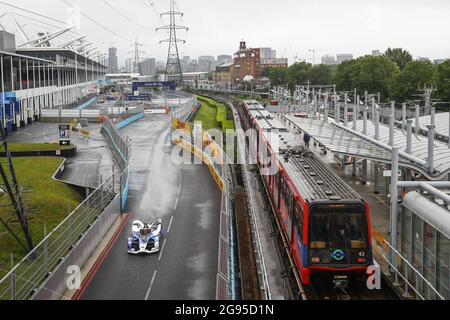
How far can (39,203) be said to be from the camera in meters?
20.2

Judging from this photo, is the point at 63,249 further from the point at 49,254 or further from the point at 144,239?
the point at 144,239

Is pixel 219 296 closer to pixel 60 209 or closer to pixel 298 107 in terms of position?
pixel 60 209

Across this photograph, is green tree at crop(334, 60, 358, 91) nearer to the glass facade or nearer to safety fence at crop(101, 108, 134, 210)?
safety fence at crop(101, 108, 134, 210)

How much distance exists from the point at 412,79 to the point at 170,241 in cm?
4575

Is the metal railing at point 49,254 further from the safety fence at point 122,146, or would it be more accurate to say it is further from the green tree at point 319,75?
the green tree at point 319,75

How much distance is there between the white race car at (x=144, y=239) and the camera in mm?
16516

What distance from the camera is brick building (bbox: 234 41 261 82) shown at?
166625 mm

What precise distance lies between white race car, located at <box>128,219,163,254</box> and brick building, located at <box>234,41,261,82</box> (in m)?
152

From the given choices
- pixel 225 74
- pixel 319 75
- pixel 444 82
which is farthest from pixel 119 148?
pixel 225 74

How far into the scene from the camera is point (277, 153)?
2047 cm

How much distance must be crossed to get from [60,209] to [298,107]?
43741 millimetres

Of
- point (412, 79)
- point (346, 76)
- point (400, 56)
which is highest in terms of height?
point (400, 56)
